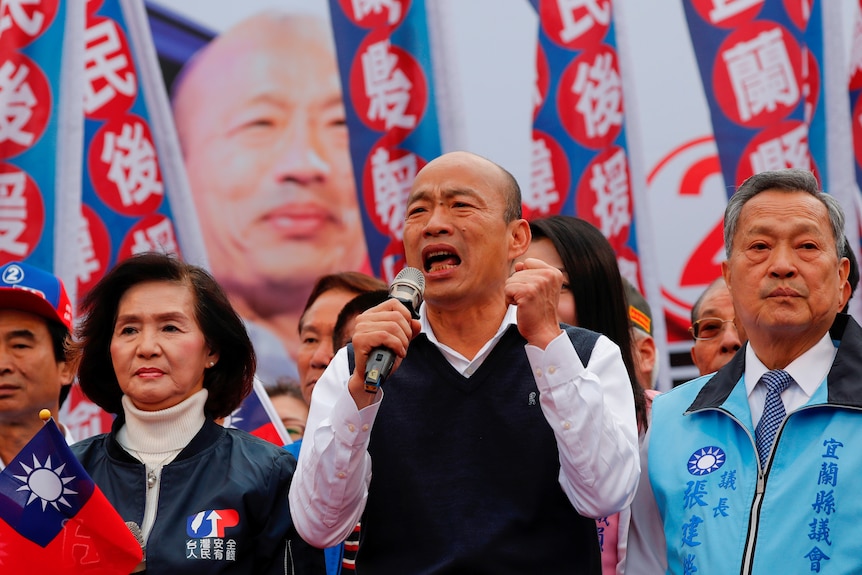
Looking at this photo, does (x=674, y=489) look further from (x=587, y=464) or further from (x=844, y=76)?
(x=844, y=76)

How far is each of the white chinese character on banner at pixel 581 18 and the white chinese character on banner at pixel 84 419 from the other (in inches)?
115

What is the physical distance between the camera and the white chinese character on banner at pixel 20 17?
5.40 meters

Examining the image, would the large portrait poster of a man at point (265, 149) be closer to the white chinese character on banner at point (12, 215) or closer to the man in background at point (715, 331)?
the white chinese character on banner at point (12, 215)

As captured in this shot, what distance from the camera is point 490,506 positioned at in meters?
2.51

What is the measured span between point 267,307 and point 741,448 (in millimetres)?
3651

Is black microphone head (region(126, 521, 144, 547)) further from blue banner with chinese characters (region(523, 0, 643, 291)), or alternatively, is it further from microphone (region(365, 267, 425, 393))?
blue banner with chinese characters (region(523, 0, 643, 291))

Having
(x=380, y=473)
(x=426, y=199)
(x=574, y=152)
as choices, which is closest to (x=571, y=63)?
(x=574, y=152)

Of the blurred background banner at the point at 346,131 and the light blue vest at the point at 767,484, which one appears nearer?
the light blue vest at the point at 767,484

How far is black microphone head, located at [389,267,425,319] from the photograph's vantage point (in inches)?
96.4

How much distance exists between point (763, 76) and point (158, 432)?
12.5 feet

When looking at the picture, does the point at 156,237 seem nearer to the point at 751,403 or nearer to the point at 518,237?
the point at 518,237

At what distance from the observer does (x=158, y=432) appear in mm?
2908

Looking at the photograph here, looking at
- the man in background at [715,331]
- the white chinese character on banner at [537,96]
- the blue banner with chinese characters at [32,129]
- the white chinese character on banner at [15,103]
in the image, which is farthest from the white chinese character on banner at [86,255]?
the man in background at [715,331]

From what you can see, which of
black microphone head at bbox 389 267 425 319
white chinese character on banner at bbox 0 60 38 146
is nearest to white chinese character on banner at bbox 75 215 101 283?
white chinese character on banner at bbox 0 60 38 146
